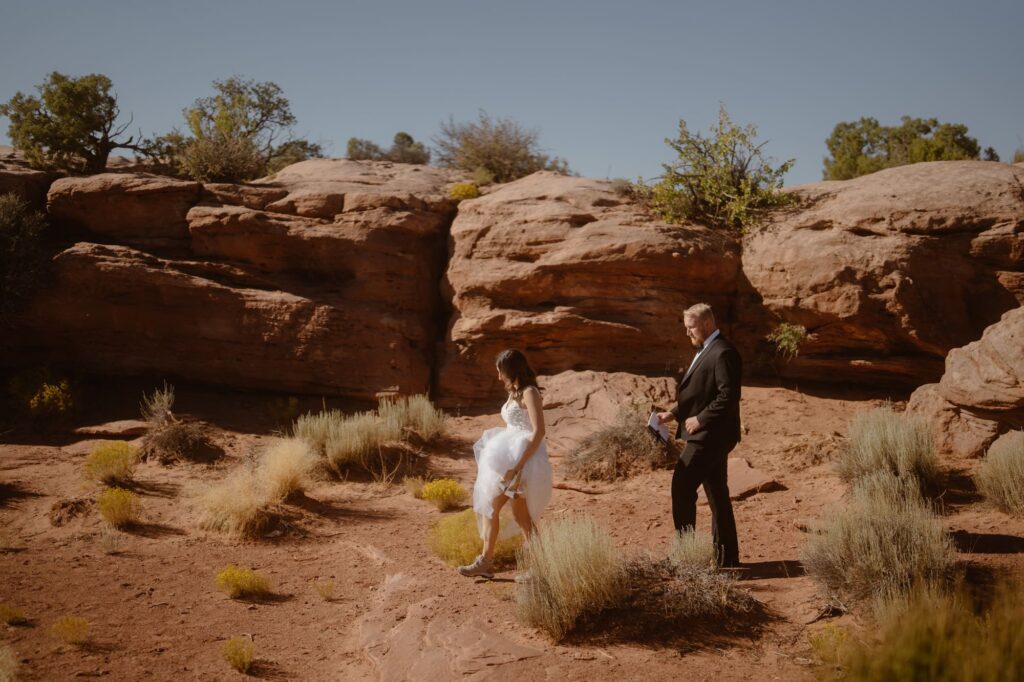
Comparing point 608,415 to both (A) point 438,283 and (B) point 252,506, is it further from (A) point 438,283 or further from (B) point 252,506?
(B) point 252,506

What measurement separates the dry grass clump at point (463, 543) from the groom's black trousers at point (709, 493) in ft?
5.41

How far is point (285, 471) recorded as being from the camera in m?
8.32

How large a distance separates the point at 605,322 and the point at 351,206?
4954 mm

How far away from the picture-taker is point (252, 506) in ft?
25.0

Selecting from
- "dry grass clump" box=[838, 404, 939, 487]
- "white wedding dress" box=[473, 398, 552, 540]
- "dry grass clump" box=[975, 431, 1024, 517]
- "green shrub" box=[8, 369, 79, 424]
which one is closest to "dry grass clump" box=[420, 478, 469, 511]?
"white wedding dress" box=[473, 398, 552, 540]

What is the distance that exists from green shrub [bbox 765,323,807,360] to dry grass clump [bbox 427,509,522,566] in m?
6.29

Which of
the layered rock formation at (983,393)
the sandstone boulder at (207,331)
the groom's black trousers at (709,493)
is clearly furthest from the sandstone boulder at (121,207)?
the layered rock formation at (983,393)

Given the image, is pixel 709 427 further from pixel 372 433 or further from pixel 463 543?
pixel 372 433

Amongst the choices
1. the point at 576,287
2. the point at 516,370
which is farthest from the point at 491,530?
the point at 576,287

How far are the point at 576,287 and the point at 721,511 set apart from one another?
6.65 meters

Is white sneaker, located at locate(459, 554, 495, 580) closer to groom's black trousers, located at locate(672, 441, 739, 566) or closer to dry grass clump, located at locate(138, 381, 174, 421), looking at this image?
groom's black trousers, located at locate(672, 441, 739, 566)

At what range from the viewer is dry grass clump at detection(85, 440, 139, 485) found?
862 cm

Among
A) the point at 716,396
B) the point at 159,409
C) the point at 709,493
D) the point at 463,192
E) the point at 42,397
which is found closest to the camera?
the point at 716,396

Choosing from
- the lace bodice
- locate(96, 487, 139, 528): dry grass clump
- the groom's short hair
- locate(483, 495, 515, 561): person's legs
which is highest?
the groom's short hair
